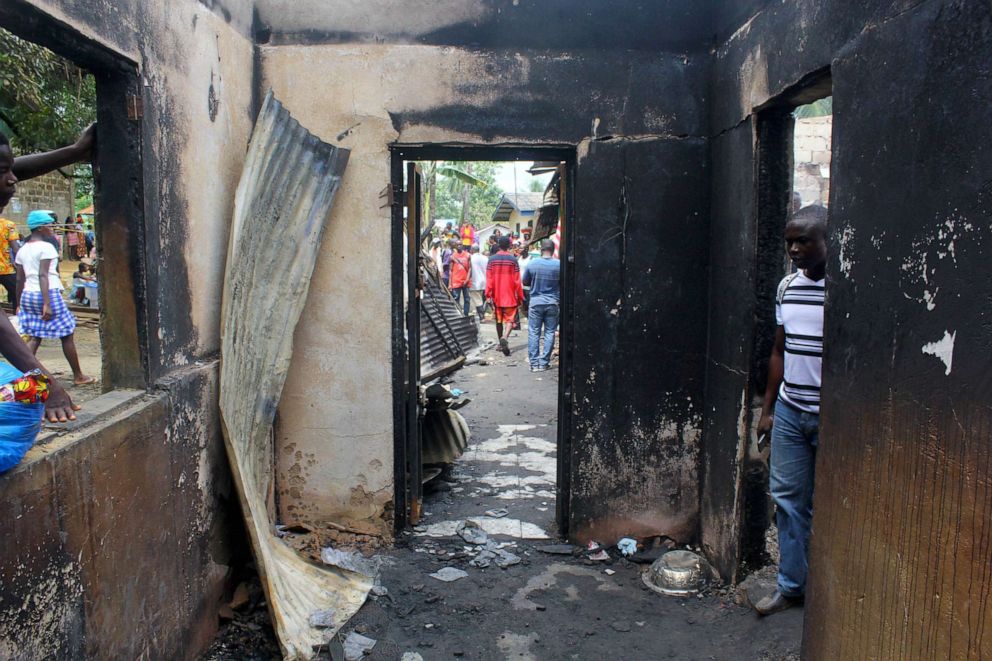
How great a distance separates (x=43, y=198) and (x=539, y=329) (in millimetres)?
13851

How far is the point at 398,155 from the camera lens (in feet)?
14.4

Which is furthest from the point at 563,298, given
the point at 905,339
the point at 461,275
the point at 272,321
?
the point at 461,275

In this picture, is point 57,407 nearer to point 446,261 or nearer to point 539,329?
point 539,329

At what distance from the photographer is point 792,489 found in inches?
130

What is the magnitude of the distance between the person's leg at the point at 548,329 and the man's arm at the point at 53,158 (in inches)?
293

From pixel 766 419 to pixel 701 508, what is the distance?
3.79ft

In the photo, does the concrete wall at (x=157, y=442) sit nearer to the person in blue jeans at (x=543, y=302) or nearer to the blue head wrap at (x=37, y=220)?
the blue head wrap at (x=37, y=220)

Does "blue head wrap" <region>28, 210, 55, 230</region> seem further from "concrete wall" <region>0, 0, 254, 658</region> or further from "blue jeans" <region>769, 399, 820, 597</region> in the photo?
"blue jeans" <region>769, 399, 820, 597</region>

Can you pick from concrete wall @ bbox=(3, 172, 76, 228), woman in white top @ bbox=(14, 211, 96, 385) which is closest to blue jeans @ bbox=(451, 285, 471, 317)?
concrete wall @ bbox=(3, 172, 76, 228)

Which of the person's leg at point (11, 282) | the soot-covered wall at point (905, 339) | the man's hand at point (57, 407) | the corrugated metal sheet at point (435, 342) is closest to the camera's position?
the soot-covered wall at point (905, 339)

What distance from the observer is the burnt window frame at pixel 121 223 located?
2.88 meters

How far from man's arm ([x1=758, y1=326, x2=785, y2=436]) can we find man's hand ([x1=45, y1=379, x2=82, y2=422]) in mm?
3109

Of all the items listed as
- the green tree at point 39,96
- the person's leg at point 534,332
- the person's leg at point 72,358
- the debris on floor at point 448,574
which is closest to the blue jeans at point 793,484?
the debris on floor at point 448,574

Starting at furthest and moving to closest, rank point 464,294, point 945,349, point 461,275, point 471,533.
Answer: point 464,294
point 461,275
point 471,533
point 945,349
